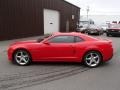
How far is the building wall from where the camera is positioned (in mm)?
20306

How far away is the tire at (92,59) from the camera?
33.7 ft

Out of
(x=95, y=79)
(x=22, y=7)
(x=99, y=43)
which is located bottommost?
(x=95, y=79)

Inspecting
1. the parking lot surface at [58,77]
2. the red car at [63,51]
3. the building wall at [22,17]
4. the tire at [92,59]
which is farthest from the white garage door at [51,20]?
the tire at [92,59]

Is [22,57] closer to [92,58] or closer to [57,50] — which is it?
[57,50]

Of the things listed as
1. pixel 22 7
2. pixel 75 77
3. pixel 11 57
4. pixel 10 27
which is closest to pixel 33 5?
pixel 22 7

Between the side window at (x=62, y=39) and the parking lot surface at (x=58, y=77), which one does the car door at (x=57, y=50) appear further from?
the parking lot surface at (x=58, y=77)

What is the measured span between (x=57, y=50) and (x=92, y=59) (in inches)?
53.1

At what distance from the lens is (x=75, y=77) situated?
843 centimetres

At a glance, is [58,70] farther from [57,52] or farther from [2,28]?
[2,28]

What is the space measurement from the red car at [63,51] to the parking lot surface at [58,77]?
0.91 ft

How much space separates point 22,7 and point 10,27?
268cm

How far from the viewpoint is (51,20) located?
31.1 metres

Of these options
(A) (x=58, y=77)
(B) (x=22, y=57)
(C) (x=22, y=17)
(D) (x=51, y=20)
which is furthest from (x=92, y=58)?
(D) (x=51, y=20)

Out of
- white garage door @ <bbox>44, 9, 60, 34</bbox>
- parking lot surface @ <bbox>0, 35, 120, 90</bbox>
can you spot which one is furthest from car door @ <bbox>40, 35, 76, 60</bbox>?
white garage door @ <bbox>44, 9, 60, 34</bbox>
